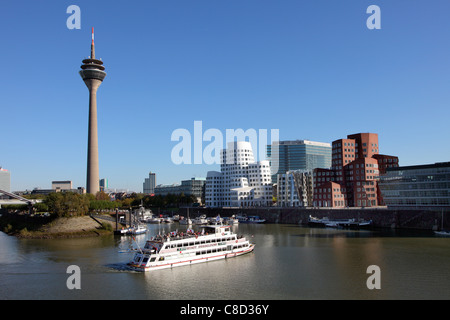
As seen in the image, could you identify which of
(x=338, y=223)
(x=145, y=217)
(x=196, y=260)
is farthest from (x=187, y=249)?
(x=145, y=217)

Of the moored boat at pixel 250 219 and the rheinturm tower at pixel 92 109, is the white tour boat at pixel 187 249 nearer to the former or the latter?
the moored boat at pixel 250 219

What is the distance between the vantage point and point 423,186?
300 ft

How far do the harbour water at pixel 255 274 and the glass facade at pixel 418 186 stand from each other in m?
22.6

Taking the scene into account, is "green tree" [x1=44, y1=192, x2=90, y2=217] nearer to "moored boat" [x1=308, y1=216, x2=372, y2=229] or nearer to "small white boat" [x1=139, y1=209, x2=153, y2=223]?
"small white boat" [x1=139, y1=209, x2=153, y2=223]

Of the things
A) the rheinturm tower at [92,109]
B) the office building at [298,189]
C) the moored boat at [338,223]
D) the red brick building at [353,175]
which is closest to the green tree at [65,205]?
the rheinturm tower at [92,109]

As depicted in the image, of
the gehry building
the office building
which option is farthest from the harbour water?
the gehry building

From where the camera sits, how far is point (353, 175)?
12594 cm

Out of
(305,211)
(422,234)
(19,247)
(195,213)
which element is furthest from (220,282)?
(195,213)

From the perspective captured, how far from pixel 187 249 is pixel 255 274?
11688 mm

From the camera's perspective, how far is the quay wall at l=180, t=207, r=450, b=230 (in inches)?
3452

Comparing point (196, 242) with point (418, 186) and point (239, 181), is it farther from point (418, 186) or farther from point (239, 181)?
→ point (239, 181)

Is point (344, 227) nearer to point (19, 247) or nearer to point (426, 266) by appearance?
point (426, 266)

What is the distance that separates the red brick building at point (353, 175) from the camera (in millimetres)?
123312
